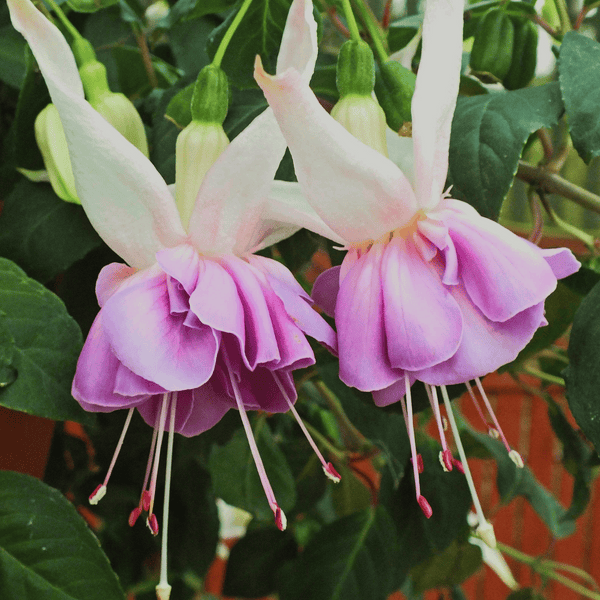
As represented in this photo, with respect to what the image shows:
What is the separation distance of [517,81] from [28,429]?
1.43 ft

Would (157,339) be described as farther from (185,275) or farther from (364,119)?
(364,119)

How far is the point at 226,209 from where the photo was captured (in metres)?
0.30

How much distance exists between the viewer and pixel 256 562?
0.89m

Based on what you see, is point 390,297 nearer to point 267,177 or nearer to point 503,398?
point 267,177

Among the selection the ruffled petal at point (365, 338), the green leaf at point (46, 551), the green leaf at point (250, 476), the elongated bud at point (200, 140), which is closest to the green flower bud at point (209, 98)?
the elongated bud at point (200, 140)

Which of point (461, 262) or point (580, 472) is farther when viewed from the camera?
point (580, 472)

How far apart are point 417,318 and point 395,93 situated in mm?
136

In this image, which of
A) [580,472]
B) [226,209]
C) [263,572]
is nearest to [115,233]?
[226,209]

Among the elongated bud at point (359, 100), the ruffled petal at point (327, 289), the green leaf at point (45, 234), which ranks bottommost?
the green leaf at point (45, 234)

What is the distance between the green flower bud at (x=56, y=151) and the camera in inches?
15.8

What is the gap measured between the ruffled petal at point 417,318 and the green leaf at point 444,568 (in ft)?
2.41

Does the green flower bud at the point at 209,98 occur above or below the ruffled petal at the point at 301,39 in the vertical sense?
below

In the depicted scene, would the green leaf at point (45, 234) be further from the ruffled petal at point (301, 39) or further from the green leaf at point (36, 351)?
the ruffled petal at point (301, 39)

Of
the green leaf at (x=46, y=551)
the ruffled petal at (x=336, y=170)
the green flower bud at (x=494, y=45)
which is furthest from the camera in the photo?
the green flower bud at (x=494, y=45)
